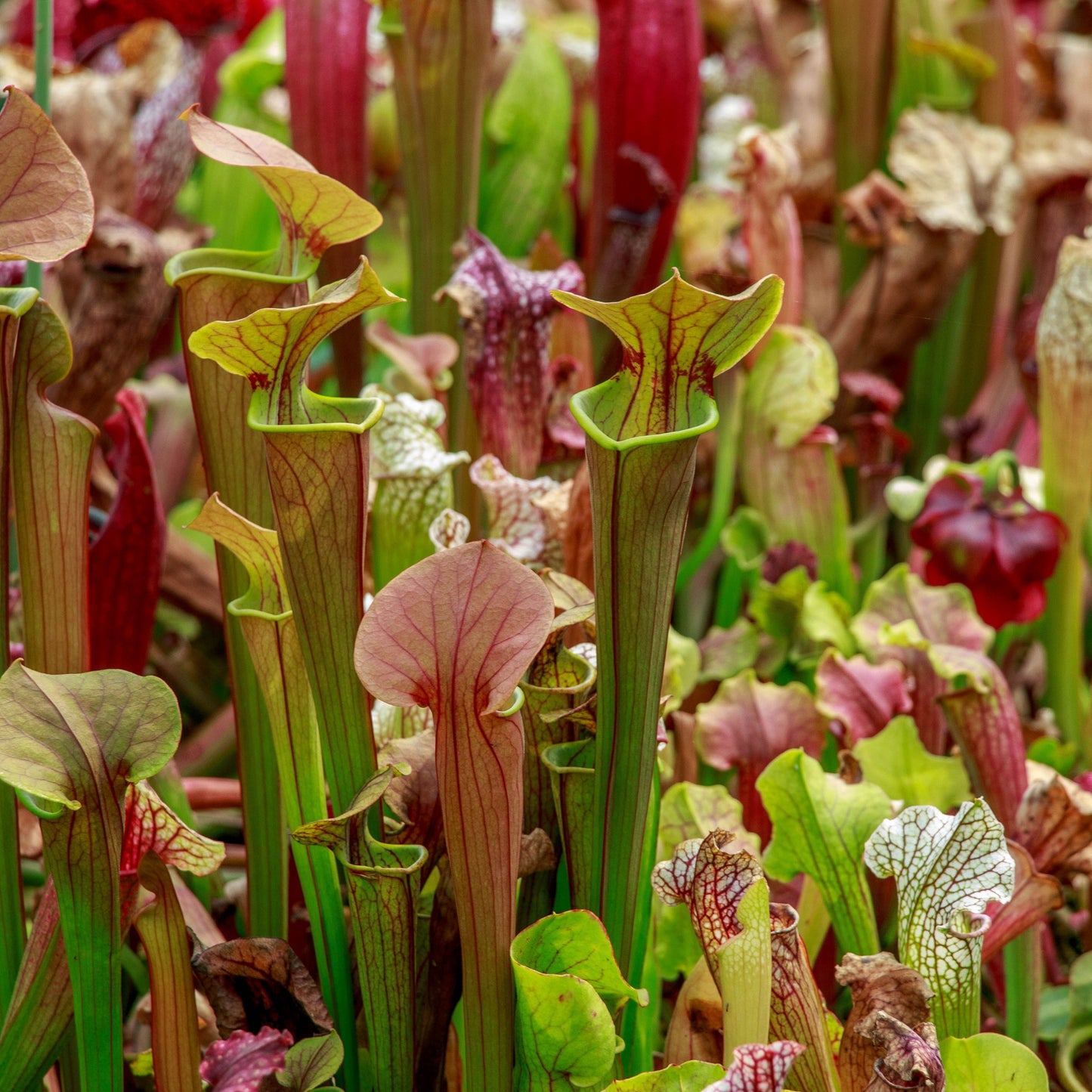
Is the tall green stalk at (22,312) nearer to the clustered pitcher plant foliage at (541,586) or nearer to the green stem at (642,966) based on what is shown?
the clustered pitcher plant foliage at (541,586)

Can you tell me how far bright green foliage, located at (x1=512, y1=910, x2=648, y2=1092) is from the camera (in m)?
0.49

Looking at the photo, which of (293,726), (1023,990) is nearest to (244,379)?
(293,726)

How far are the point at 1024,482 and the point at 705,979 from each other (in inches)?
27.9

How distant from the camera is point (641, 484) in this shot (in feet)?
1.58

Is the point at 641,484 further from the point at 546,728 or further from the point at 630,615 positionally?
the point at 546,728

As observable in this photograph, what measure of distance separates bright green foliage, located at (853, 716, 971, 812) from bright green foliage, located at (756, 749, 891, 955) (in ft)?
0.36

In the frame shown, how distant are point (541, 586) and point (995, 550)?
0.64 m

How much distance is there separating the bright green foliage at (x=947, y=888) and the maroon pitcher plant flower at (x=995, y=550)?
0.44 metres

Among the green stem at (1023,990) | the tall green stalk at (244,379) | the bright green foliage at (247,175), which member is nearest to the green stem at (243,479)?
the tall green stalk at (244,379)

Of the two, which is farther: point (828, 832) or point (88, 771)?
point (828, 832)

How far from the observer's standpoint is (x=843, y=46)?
1.35 meters

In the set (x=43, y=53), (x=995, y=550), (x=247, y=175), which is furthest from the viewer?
(x=247, y=175)

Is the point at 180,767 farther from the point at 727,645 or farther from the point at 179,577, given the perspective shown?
the point at 727,645

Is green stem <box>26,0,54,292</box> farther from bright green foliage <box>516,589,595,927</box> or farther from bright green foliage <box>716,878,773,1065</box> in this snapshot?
bright green foliage <box>716,878,773,1065</box>
